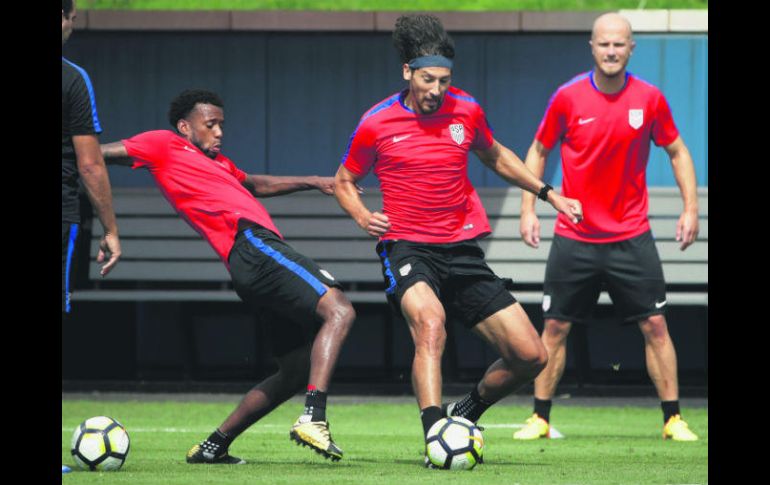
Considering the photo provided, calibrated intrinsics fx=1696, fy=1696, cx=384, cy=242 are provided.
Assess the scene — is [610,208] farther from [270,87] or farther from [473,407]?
[270,87]

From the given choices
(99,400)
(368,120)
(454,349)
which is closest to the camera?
(368,120)

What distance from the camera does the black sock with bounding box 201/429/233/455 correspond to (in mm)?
8375

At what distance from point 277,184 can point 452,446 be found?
6.75ft

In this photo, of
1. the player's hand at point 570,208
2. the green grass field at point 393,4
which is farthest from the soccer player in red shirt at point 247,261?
the green grass field at point 393,4

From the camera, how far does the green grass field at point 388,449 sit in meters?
7.49

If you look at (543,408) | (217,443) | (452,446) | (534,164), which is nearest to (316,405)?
(452,446)

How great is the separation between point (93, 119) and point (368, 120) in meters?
1.51

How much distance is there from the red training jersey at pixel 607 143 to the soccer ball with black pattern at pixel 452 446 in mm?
3209

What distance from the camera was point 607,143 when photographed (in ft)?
34.7

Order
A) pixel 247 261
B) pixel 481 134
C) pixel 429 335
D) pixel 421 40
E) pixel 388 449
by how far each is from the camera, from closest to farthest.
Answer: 1. pixel 429 335
2. pixel 247 261
3. pixel 421 40
4. pixel 481 134
5. pixel 388 449

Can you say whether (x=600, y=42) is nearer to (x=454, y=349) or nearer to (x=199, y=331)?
(x=454, y=349)

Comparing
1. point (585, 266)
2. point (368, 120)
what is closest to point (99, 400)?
point (585, 266)

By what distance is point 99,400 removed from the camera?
14156 millimetres

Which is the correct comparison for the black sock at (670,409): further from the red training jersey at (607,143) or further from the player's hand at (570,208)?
the player's hand at (570,208)
